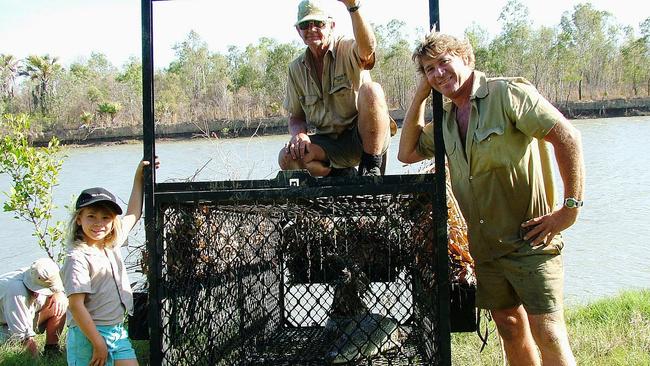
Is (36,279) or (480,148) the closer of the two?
(480,148)

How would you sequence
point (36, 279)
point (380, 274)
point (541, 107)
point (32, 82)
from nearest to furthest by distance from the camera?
point (541, 107) < point (380, 274) < point (36, 279) < point (32, 82)

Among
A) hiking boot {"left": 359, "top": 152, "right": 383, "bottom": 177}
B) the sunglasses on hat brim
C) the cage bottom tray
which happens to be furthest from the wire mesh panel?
the sunglasses on hat brim

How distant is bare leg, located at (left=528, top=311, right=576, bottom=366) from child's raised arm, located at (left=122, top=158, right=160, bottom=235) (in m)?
1.70

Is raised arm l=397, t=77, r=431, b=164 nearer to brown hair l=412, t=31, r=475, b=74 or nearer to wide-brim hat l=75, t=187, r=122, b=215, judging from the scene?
brown hair l=412, t=31, r=475, b=74

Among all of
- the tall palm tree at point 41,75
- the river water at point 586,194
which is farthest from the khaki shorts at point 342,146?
the tall palm tree at point 41,75

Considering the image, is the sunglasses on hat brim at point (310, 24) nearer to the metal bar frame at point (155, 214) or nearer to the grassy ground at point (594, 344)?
the metal bar frame at point (155, 214)

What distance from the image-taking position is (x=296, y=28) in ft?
11.9

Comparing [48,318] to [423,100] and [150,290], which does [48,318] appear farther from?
[423,100]

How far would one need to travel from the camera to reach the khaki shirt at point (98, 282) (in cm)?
309

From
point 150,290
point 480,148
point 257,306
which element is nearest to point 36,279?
point 257,306

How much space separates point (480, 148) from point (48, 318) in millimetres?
3562

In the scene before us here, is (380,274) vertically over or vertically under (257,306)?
over

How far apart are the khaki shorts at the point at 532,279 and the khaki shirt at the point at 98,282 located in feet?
5.34

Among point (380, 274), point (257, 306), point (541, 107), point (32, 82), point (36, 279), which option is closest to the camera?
point (541, 107)
